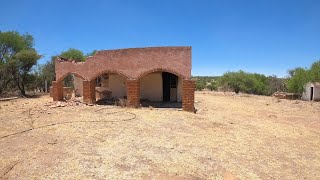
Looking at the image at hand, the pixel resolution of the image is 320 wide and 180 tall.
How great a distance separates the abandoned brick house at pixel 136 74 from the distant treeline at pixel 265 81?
64.8 feet

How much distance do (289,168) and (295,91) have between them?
1113 inches

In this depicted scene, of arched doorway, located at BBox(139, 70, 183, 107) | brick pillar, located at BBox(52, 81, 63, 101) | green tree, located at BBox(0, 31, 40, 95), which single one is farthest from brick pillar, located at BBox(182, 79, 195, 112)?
green tree, located at BBox(0, 31, 40, 95)

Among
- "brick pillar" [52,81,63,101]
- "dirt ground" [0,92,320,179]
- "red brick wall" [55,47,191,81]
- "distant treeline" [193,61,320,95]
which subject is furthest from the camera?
"distant treeline" [193,61,320,95]

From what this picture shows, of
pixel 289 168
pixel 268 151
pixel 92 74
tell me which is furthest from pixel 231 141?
pixel 92 74

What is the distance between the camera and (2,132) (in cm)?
947

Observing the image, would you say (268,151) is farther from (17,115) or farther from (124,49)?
(17,115)

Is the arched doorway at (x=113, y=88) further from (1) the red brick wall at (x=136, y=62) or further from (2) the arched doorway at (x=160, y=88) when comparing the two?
(1) the red brick wall at (x=136, y=62)

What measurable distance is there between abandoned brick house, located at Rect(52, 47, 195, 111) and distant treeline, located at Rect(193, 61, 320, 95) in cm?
1974

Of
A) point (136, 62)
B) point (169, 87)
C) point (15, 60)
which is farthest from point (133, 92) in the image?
Result: point (15, 60)

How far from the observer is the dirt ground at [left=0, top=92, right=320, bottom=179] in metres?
6.46

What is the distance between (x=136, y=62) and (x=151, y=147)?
25.0 ft

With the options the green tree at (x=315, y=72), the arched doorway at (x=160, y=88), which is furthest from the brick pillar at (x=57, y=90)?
the green tree at (x=315, y=72)

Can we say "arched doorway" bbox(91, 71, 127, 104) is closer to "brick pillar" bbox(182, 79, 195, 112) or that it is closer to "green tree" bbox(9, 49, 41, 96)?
"brick pillar" bbox(182, 79, 195, 112)

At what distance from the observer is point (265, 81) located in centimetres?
5138
